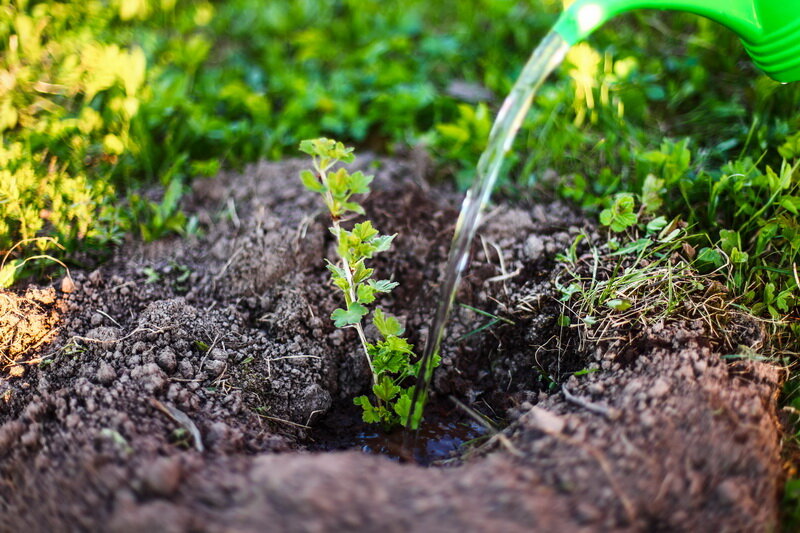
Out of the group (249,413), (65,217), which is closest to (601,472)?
(249,413)

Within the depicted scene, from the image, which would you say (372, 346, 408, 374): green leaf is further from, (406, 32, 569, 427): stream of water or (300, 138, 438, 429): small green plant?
(406, 32, 569, 427): stream of water

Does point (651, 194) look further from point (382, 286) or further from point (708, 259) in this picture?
point (382, 286)

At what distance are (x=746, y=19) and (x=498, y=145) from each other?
33.2 inches

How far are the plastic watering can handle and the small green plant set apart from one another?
69 centimetres

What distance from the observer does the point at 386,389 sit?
5.59ft

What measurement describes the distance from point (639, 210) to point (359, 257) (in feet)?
3.38

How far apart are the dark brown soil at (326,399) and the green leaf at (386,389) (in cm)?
19

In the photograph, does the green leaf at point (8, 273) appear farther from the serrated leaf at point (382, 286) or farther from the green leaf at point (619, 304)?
the green leaf at point (619, 304)

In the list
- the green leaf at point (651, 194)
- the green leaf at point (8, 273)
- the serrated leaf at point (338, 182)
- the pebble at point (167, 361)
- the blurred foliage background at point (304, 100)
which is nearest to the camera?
the serrated leaf at point (338, 182)

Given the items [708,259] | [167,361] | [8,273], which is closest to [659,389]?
[708,259]

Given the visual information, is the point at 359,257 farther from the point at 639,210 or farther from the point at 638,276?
the point at 639,210

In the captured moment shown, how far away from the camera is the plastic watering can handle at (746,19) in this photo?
1523 millimetres

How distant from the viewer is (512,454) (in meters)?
1.41

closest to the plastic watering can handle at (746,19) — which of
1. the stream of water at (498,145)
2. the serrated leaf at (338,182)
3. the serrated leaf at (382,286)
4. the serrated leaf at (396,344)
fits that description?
the stream of water at (498,145)
